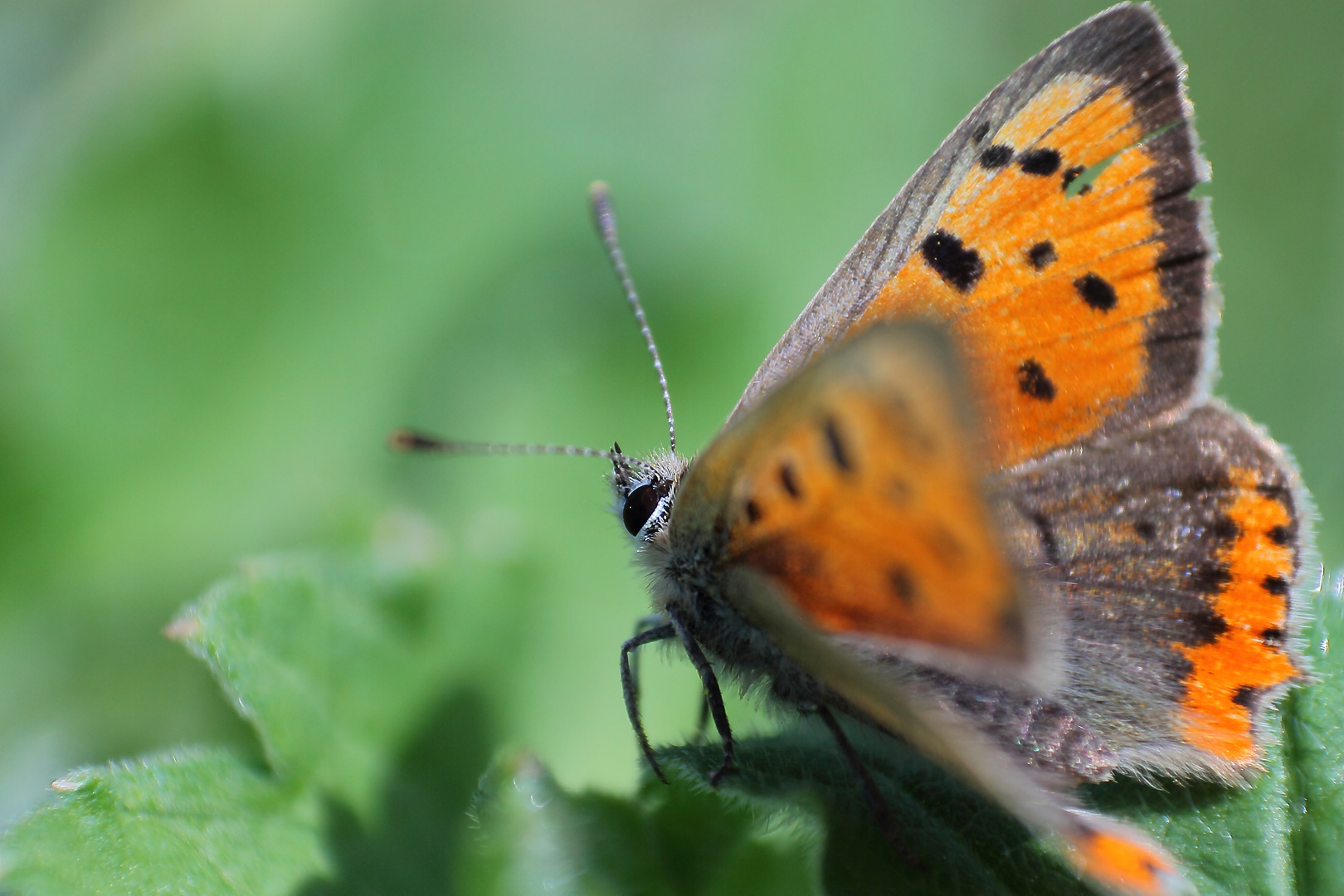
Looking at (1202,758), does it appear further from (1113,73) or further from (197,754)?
(197,754)

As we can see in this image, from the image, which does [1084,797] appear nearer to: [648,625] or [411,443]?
[648,625]

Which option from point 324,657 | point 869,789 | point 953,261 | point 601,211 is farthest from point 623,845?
point 601,211

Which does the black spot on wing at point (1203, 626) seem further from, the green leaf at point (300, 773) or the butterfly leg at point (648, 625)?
the green leaf at point (300, 773)

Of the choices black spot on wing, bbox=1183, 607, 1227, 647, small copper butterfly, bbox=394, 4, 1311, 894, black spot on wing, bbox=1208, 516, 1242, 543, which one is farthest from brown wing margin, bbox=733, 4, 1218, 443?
black spot on wing, bbox=1183, 607, 1227, 647

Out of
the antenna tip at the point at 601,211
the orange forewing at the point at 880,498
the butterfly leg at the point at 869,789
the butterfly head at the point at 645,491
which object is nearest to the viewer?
the orange forewing at the point at 880,498

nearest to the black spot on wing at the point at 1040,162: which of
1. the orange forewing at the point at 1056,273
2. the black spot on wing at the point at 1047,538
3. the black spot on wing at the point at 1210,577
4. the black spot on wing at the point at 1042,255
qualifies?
the orange forewing at the point at 1056,273

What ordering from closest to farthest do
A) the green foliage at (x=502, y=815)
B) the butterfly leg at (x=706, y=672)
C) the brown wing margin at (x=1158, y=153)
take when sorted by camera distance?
the green foliage at (x=502, y=815) → the butterfly leg at (x=706, y=672) → the brown wing margin at (x=1158, y=153)

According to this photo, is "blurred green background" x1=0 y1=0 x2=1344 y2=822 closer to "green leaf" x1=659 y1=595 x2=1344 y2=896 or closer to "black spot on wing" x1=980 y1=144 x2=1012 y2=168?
"green leaf" x1=659 y1=595 x2=1344 y2=896

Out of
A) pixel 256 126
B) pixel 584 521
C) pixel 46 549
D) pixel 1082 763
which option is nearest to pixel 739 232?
pixel 584 521
